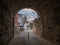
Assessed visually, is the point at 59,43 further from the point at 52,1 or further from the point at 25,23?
the point at 25,23

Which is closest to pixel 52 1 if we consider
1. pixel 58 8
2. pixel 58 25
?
pixel 58 8

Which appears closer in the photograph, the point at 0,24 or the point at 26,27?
the point at 0,24

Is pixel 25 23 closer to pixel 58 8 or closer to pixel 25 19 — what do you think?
pixel 25 19

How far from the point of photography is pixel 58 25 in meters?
6.05

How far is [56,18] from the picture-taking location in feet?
20.8

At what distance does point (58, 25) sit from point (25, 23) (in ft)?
78.4

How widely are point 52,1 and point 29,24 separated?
73.7 ft

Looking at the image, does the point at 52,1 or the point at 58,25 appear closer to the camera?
the point at 58,25

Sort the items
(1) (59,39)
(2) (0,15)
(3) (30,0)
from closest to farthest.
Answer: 1. (2) (0,15)
2. (1) (59,39)
3. (3) (30,0)

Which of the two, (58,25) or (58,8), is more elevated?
(58,8)

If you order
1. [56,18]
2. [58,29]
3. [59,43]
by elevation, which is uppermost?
[56,18]

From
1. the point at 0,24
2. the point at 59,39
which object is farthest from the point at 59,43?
the point at 0,24

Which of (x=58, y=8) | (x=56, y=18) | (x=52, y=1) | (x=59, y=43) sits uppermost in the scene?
(x=52, y=1)

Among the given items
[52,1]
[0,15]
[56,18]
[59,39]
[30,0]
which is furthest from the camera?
[30,0]
